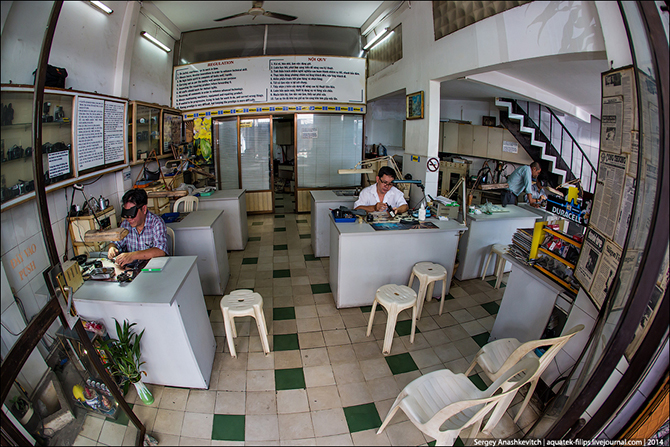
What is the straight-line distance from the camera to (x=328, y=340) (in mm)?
2971

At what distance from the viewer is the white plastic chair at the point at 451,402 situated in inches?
64.3

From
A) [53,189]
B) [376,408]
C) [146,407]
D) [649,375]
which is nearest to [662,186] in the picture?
[649,375]

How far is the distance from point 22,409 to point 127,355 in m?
0.67

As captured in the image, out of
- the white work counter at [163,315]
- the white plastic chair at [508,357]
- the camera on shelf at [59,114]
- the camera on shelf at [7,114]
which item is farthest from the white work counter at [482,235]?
the camera on shelf at [59,114]

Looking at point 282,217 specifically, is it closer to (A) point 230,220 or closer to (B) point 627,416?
(A) point 230,220

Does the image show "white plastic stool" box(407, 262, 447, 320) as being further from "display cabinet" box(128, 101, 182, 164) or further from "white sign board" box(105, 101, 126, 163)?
"display cabinet" box(128, 101, 182, 164)

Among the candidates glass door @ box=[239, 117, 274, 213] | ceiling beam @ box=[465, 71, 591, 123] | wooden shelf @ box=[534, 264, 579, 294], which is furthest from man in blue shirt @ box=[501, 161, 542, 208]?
glass door @ box=[239, 117, 274, 213]

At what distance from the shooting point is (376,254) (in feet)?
11.0

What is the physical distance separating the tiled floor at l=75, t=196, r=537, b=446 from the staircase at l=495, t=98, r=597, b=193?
12.6 ft

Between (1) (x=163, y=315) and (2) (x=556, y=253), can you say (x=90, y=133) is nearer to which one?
(1) (x=163, y=315)

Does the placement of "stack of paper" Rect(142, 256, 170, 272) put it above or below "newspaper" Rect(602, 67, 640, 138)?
below

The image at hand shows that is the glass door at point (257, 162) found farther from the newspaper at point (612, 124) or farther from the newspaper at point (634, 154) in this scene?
the newspaper at point (634, 154)

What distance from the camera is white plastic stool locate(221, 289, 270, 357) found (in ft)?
8.45

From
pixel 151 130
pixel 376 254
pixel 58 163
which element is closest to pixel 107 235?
pixel 58 163
